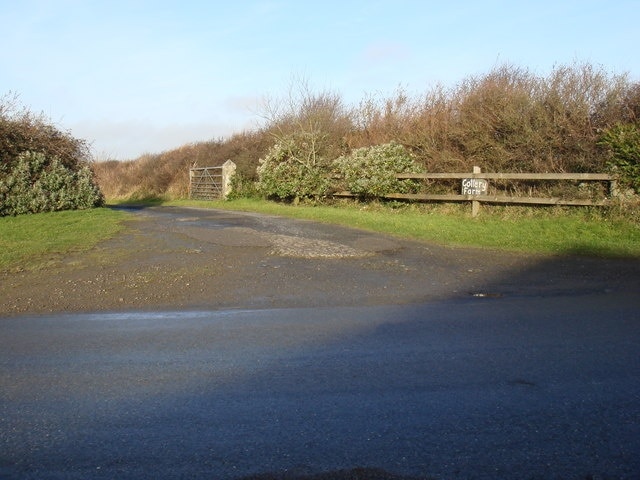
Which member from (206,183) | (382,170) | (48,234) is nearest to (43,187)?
(48,234)

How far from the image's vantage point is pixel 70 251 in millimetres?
13641

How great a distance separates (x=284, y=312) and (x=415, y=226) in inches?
365

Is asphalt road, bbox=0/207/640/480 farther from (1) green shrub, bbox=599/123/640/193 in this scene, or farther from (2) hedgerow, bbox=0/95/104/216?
(2) hedgerow, bbox=0/95/104/216

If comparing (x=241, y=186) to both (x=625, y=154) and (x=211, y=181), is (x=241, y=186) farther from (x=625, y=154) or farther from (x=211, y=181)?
(x=625, y=154)

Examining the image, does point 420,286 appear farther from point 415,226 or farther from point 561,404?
point 415,226

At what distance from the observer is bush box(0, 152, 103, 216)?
22.8 metres

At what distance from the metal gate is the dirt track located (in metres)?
21.7

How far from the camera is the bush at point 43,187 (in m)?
22.8

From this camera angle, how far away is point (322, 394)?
17.7ft

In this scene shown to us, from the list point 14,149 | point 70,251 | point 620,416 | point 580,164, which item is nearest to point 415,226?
point 580,164

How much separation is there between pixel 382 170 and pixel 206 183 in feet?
59.5

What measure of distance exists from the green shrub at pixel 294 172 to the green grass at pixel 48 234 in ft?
23.4

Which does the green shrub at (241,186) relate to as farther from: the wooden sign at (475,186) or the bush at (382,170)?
the wooden sign at (475,186)

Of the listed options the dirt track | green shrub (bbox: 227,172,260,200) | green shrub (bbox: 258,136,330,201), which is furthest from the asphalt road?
green shrub (bbox: 227,172,260,200)
